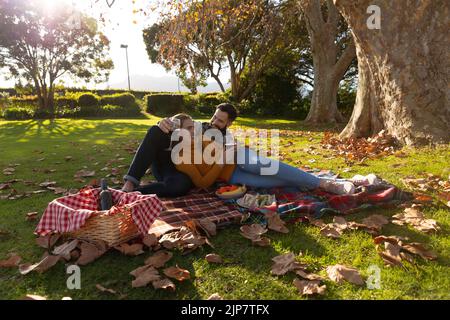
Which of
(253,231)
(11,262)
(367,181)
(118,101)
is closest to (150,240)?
(253,231)

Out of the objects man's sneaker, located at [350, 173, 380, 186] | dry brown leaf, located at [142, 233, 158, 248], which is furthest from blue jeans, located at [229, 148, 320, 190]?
dry brown leaf, located at [142, 233, 158, 248]

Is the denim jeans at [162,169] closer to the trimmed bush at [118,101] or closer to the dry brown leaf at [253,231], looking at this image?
the dry brown leaf at [253,231]

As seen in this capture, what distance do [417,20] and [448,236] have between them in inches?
192

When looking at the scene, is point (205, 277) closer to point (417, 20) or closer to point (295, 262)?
point (295, 262)

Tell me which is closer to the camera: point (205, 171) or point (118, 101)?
point (205, 171)

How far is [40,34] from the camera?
741 inches

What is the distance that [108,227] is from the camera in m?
2.55

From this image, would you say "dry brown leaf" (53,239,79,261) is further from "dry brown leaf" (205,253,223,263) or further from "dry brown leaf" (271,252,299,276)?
"dry brown leaf" (271,252,299,276)

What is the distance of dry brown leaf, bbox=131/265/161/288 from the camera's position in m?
2.13

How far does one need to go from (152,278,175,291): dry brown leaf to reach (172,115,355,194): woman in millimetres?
1898

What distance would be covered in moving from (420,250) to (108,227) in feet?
7.73

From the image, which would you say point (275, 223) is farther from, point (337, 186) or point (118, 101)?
point (118, 101)

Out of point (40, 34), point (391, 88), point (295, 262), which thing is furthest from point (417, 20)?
point (40, 34)

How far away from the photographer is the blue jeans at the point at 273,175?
3805 millimetres
